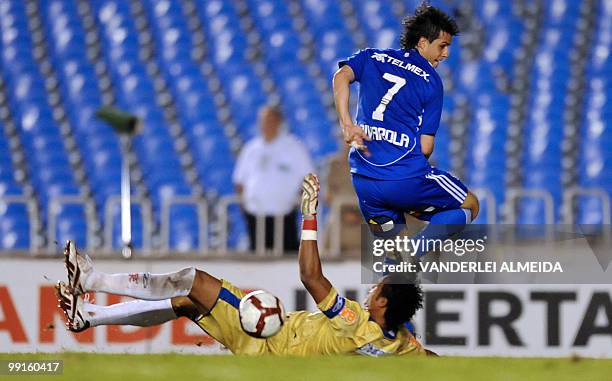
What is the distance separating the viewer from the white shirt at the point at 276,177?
438 inches

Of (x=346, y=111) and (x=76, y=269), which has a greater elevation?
(x=346, y=111)

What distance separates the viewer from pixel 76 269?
719 centimetres

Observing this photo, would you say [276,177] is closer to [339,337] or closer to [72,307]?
[339,337]

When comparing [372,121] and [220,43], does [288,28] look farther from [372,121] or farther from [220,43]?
[372,121]

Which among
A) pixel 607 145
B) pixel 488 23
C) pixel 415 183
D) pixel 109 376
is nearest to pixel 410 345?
pixel 415 183

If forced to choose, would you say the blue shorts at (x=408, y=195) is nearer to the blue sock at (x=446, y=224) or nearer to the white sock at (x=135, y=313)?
the blue sock at (x=446, y=224)

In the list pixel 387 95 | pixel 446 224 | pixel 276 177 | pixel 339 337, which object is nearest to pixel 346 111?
pixel 387 95

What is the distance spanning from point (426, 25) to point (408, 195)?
0.96 meters

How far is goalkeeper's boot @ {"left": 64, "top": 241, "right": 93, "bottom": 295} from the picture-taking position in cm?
717

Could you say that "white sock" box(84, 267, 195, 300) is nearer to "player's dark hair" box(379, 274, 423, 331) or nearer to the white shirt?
"player's dark hair" box(379, 274, 423, 331)

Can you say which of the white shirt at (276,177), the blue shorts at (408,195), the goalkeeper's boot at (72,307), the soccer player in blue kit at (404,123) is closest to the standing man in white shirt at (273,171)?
the white shirt at (276,177)

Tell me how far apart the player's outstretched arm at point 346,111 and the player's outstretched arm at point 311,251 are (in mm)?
357

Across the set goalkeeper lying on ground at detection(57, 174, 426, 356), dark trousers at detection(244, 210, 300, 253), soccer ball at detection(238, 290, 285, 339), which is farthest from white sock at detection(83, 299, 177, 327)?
dark trousers at detection(244, 210, 300, 253)

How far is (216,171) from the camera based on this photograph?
1414 cm
